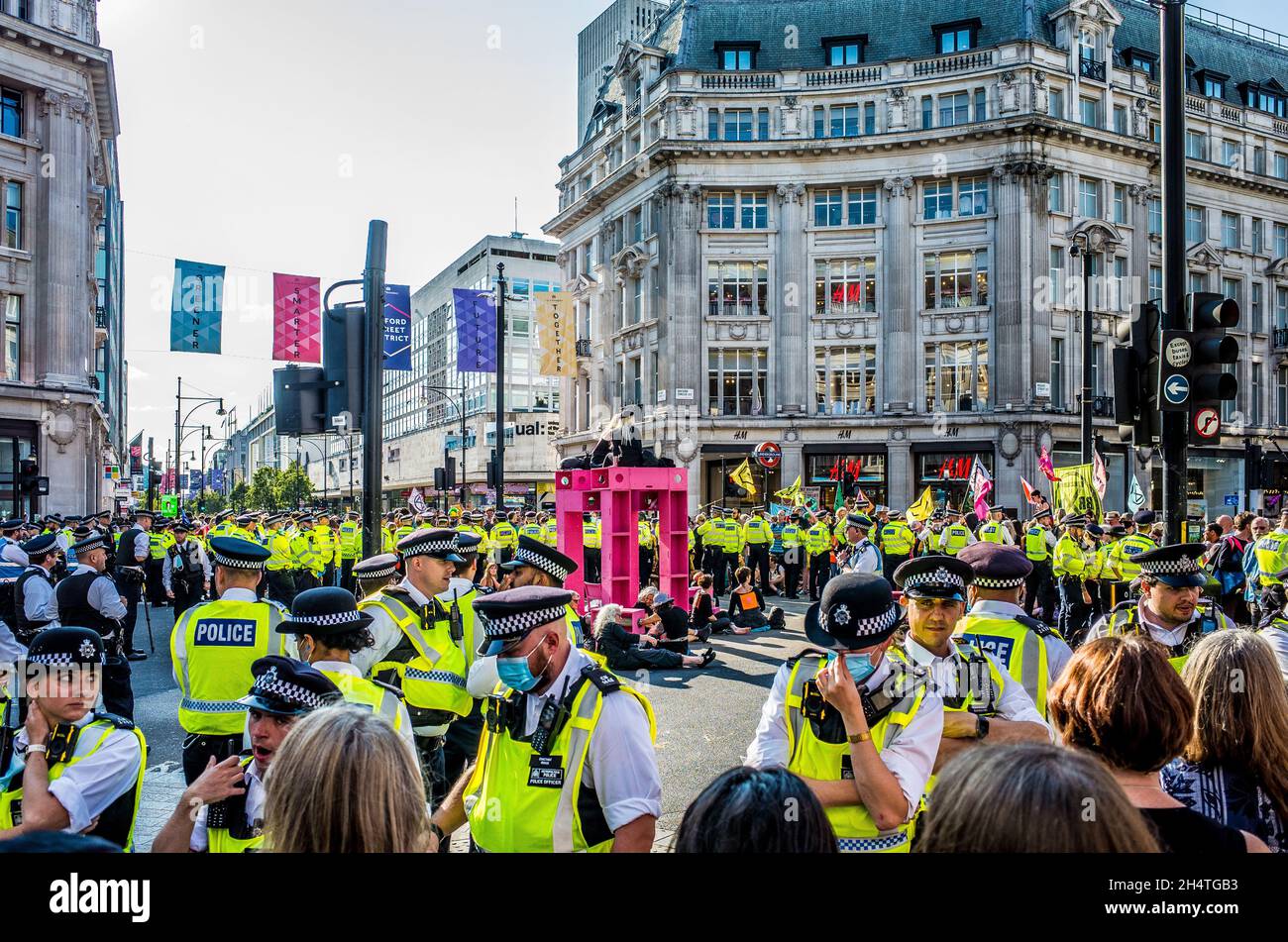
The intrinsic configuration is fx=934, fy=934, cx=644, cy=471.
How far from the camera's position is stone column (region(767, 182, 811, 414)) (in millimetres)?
42406

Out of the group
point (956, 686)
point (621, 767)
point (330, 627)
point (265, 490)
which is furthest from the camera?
point (265, 490)

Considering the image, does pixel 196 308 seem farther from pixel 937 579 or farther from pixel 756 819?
pixel 756 819

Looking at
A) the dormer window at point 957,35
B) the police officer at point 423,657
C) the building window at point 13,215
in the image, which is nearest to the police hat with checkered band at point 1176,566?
the police officer at point 423,657

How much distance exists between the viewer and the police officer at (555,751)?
3238 millimetres

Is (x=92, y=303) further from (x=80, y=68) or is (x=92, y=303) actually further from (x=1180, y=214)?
(x=1180, y=214)

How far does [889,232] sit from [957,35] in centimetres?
985

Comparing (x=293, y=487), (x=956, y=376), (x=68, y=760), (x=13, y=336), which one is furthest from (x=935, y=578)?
(x=293, y=487)

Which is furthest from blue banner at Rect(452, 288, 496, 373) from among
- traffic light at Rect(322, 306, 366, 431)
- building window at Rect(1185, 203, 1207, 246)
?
building window at Rect(1185, 203, 1207, 246)

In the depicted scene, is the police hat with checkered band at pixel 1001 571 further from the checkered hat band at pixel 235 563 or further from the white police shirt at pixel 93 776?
the checkered hat band at pixel 235 563

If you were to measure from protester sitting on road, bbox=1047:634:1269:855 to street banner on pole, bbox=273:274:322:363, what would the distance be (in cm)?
1456

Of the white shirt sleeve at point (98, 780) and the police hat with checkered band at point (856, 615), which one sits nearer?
the police hat with checkered band at point (856, 615)

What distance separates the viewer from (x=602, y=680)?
3.37 m

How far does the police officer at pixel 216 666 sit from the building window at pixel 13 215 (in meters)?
35.9

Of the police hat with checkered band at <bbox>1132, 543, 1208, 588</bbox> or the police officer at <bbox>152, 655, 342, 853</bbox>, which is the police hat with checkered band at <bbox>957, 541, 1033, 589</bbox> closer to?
the police hat with checkered band at <bbox>1132, 543, 1208, 588</bbox>
